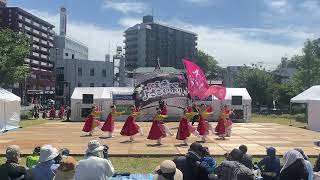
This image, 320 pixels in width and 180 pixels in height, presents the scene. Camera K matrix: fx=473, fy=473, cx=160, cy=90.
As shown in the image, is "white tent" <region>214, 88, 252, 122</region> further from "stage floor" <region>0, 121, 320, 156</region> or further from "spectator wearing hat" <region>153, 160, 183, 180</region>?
"spectator wearing hat" <region>153, 160, 183, 180</region>

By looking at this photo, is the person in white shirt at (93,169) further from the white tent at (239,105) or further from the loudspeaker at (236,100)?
the loudspeaker at (236,100)

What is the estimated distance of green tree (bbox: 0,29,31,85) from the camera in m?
36.4

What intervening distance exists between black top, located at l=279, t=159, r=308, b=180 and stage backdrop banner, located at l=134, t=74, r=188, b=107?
2933cm

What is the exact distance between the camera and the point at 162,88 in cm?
3778

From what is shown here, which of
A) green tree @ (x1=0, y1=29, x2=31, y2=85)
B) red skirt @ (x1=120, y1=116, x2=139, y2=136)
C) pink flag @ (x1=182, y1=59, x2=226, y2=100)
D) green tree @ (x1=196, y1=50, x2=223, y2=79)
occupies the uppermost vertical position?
green tree @ (x1=196, y1=50, x2=223, y2=79)

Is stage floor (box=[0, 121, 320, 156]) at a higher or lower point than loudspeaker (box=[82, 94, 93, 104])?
lower

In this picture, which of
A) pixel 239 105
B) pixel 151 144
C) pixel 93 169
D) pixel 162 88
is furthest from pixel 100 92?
pixel 93 169

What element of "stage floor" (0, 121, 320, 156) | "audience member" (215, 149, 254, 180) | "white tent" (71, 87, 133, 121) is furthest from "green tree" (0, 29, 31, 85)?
"audience member" (215, 149, 254, 180)

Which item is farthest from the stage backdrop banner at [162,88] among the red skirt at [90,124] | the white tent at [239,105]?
the red skirt at [90,124]

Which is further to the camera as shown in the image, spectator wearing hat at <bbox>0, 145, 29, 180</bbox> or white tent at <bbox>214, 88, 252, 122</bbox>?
white tent at <bbox>214, 88, 252, 122</bbox>

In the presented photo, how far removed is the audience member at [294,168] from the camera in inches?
332

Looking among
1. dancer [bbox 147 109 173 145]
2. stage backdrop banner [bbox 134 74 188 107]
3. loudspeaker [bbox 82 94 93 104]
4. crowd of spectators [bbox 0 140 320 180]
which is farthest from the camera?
loudspeaker [bbox 82 94 93 104]

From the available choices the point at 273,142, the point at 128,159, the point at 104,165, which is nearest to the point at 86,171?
the point at 104,165

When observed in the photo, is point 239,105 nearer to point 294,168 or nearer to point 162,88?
point 162,88
